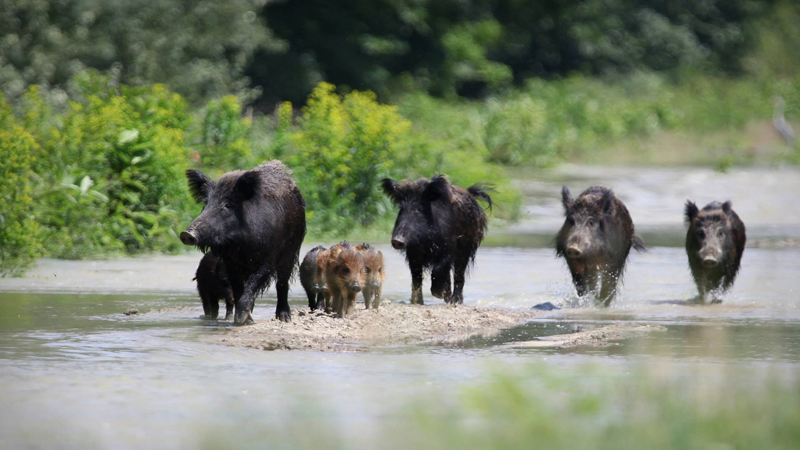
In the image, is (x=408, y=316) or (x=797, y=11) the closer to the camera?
(x=408, y=316)

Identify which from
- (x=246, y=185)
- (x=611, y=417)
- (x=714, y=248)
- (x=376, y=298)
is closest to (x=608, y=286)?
(x=714, y=248)

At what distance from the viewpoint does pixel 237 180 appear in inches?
383

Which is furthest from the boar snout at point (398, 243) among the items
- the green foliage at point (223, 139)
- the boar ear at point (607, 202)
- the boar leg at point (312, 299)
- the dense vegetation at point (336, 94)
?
the green foliage at point (223, 139)

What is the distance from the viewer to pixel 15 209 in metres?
13.5

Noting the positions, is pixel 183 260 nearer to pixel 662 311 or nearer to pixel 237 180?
pixel 237 180

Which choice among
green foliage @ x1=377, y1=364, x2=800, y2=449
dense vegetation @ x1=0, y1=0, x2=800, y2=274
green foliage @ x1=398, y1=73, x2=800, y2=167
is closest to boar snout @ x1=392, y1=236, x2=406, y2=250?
green foliage @ x1=377, y1=364, x2=800, y2=449

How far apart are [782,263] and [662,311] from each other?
4.81 meters

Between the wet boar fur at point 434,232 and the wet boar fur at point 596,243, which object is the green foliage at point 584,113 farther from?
the wet boar fur at point 434,232

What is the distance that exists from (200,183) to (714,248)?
17.7 feet

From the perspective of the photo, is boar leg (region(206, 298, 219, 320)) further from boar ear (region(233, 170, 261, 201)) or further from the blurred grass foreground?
the blurred grass foreground

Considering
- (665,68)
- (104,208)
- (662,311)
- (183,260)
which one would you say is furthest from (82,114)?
(665,68)

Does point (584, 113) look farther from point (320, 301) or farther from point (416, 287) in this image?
point (320, 301)

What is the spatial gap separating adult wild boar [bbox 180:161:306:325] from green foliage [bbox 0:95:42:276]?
4.02 meters

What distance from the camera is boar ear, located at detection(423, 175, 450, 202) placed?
11578 mm
